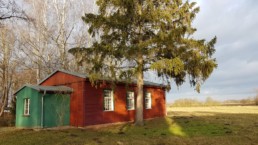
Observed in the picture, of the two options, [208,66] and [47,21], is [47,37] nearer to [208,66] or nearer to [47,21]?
[47,21]

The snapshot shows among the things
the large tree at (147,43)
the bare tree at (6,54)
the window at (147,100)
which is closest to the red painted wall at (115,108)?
the window at (147,100)

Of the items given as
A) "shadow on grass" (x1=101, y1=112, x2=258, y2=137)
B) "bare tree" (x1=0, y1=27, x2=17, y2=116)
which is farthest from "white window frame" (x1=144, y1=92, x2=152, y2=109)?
"bare tree" (x1=0, y1=27, x2=17, y2=116)

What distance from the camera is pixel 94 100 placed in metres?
17.2

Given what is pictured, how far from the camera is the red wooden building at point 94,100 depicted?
1662 cm

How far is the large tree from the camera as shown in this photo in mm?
14906

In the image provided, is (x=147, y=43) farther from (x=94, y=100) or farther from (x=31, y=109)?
(x=31, y=109)

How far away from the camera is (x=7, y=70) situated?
26.7 m

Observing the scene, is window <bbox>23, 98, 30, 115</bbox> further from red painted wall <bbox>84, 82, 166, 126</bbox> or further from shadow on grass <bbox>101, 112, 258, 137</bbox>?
shadow on grass <bbox>101, 112, 258, 137</bbox>

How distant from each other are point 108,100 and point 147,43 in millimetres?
5922

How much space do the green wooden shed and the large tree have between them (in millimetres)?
3155

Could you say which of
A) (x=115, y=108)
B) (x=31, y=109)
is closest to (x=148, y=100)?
(x=115, y=108)

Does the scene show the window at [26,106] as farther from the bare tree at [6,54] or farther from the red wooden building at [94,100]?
the bare tree at [6,54]

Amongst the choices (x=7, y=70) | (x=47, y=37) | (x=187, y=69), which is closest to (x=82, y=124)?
(x=187, y=69)

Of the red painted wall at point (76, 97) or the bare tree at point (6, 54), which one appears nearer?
the red painted wall at point (76, 97)
